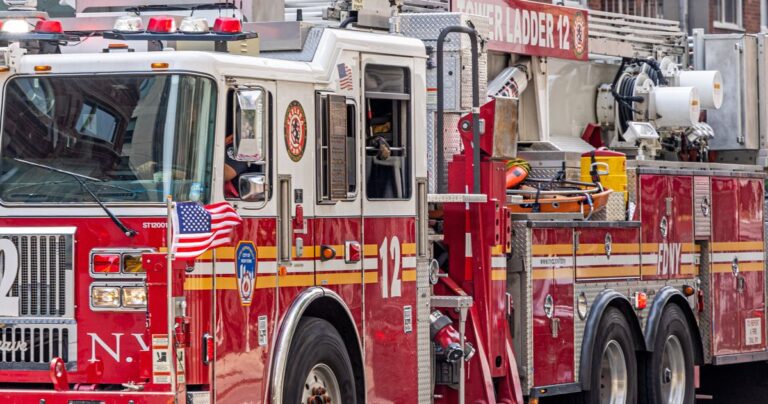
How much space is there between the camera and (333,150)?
9188mm

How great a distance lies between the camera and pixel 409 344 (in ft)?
32.8

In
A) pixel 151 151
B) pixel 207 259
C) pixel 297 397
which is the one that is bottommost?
pixel 297 397

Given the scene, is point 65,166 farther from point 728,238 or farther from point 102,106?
point 728,238

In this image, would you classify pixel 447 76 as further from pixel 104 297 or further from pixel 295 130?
pixel 104 297

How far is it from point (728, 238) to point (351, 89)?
18.1ft

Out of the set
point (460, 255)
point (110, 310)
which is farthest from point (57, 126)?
point (460, 255)

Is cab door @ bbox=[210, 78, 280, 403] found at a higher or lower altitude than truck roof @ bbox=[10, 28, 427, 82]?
lower

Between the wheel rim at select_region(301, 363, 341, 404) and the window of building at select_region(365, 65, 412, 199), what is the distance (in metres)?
1.11

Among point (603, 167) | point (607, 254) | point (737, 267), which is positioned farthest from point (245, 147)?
point (737, 267)

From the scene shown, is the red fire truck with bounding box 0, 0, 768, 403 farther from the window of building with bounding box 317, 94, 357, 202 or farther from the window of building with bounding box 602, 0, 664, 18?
the window of building with bounding box 602, 0, 664, 18

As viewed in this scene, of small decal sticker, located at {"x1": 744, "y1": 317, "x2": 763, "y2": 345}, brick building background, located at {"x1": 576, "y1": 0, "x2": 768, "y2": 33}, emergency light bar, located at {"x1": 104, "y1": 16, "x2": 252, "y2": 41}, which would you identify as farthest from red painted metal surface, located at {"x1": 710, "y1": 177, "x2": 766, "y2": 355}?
brick building background, located at {"x1": 576, "y1": 0, "x2": 768, "y2": 33}

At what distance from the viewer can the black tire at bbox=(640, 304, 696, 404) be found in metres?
12.8

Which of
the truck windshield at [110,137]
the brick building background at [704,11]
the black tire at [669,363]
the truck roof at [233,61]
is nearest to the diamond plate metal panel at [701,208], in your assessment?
the black tire at [669,363]

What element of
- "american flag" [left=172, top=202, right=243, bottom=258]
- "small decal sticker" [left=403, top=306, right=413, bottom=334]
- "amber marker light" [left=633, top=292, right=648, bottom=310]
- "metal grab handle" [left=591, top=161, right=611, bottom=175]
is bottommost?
"amber marker light" [left=633, top=292, right=648, bottom=310]
